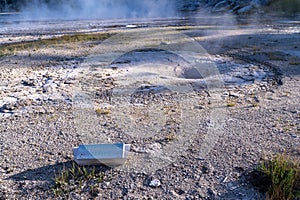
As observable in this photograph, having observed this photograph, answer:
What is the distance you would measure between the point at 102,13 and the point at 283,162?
37.5 m

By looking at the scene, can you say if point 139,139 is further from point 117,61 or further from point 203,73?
point 117,61

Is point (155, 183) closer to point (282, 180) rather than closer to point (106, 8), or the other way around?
point (282, 180)

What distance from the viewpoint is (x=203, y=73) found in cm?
858

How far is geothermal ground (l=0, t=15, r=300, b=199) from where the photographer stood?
3611 mm

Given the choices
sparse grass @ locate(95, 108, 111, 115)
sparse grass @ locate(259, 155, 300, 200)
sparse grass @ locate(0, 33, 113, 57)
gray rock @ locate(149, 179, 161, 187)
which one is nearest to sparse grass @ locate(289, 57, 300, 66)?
sparse grass @ locate(95, 108, 111, 115)

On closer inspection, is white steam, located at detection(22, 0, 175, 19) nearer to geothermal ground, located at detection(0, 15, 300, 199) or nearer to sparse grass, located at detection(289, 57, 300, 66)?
sparse grass, located at detection(289, 57, 300, 66)

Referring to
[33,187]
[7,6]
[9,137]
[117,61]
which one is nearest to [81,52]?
[117,61]

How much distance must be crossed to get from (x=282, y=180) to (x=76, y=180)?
7.71 feet

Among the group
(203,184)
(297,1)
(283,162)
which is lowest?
(203,184)

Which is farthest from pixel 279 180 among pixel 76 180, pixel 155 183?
pixel 76 180

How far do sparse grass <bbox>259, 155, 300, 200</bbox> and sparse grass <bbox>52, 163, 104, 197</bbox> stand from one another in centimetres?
195

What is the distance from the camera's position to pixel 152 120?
5.46 meters

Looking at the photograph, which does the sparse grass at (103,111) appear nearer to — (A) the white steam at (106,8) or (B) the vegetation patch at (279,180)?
(B) the vegetation patch at (279,180)

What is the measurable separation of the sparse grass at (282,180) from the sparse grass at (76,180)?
6.40 ft
